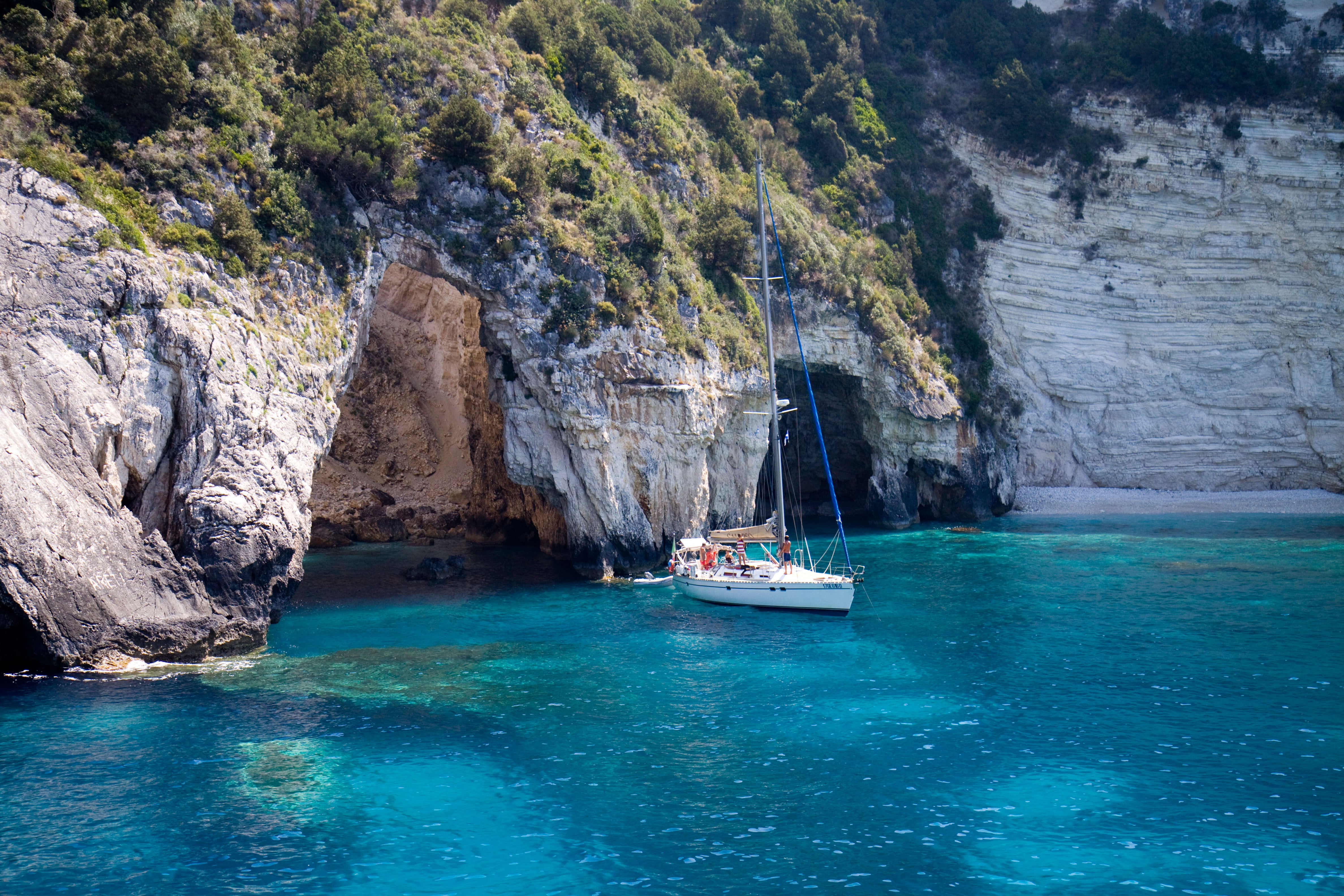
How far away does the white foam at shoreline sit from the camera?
172ft

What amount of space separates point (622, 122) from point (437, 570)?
76.4ft

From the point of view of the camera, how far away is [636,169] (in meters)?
45.3

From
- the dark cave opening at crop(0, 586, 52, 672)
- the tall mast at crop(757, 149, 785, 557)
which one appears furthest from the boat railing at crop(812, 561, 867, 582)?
the dark cave opening at crop(0, 586, 52, 672)

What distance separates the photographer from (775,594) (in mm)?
32125

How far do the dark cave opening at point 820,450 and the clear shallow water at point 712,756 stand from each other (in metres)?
20.7

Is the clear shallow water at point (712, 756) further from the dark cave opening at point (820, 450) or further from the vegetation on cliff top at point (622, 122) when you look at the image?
the dark cave opening at point (820, 450)

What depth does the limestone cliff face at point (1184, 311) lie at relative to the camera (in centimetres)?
5497

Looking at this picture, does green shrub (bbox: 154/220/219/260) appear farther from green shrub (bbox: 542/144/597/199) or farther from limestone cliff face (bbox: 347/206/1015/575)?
green shrub (bbox: 542/144/597/199)

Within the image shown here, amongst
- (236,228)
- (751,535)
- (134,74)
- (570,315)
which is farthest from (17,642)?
(751,535)

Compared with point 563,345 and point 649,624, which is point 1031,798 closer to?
point 649,624

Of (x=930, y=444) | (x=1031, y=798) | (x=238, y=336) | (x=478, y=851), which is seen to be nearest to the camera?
(x=478, y=851)

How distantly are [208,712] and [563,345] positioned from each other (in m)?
19.5

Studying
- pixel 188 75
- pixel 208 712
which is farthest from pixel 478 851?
pixel 188 75

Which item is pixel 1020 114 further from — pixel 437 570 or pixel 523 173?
pixel 437 570
